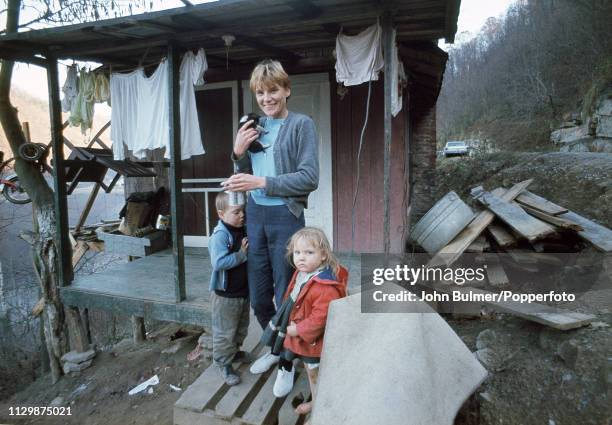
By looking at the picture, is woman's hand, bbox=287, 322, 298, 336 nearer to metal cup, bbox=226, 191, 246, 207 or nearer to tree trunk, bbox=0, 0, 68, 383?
metal cup, bbox=226, 191, 246, 207

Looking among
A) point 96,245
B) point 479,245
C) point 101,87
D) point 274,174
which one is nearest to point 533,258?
point 479,245

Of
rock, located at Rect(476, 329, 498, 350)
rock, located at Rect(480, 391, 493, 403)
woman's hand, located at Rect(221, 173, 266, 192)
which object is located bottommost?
rock, located at Rect(480, 391, 493, 403)

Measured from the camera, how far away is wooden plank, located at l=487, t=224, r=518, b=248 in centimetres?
479

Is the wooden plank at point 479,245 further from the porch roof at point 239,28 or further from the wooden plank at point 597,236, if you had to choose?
the porch roof at point 239,28

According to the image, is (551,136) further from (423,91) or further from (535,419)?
(535,419)

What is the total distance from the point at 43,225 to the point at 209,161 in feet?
8.41

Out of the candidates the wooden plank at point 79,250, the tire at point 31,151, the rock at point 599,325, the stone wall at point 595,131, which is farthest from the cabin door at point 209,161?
the stone wall at point 595,131

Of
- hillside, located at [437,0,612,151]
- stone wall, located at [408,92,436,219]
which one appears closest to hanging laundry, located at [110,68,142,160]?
stone wall, located at [408,92,436,219]

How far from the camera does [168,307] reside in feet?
13.6

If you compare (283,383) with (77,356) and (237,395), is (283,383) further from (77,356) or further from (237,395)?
(77,356)

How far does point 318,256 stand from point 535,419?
7.62 feet

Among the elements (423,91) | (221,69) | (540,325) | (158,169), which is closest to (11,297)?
A: (158,169)

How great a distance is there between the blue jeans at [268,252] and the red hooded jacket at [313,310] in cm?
12

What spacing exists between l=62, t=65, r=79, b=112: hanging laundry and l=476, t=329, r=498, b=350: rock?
5.58 m
